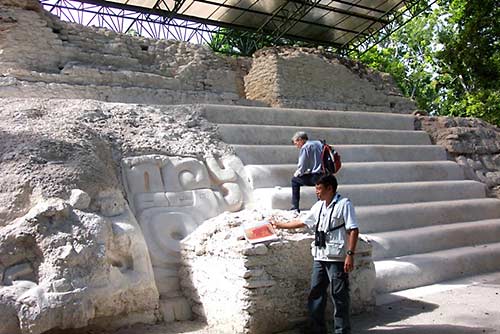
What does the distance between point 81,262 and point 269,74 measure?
7.22 metres

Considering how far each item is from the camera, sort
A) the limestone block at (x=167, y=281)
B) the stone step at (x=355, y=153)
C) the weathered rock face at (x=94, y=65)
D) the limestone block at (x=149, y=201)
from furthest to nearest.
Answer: the weathered rock face at (x=94, y=65) < the stone step at (x=355, y=153) < the limestone block at (x=149, y=201) < the limestone block at (x=167, y=281)

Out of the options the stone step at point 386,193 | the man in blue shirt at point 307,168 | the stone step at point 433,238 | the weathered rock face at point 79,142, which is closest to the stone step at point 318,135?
the weathered rock face at point 79,142

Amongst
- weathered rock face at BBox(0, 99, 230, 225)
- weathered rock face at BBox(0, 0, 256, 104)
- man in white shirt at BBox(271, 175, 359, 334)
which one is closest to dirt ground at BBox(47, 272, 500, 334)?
man in white shirt at BBox(271, 175, 359, 334)

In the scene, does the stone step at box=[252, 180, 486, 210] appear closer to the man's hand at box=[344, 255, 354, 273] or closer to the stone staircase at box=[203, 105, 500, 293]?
the stone staircase at box=[203, 105, 500, 293]

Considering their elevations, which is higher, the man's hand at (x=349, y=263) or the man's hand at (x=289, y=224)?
the man's hand at (x=289, y=224)

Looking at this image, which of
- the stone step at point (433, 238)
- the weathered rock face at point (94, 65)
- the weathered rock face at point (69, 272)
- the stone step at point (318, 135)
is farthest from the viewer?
the weathered rock face at point (94, 65)

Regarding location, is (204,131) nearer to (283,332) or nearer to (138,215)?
(138,215)

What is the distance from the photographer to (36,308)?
115 inches

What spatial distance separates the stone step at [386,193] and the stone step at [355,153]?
622 mm

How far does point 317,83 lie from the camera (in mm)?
10133

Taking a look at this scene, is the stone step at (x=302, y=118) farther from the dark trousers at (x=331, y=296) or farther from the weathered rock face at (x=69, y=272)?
the dark trousers at (x=331, y=296)

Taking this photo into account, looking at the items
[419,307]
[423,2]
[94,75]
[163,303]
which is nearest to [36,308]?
[163,303]

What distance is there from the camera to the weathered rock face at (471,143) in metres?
7.37

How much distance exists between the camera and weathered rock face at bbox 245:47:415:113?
9.62m
